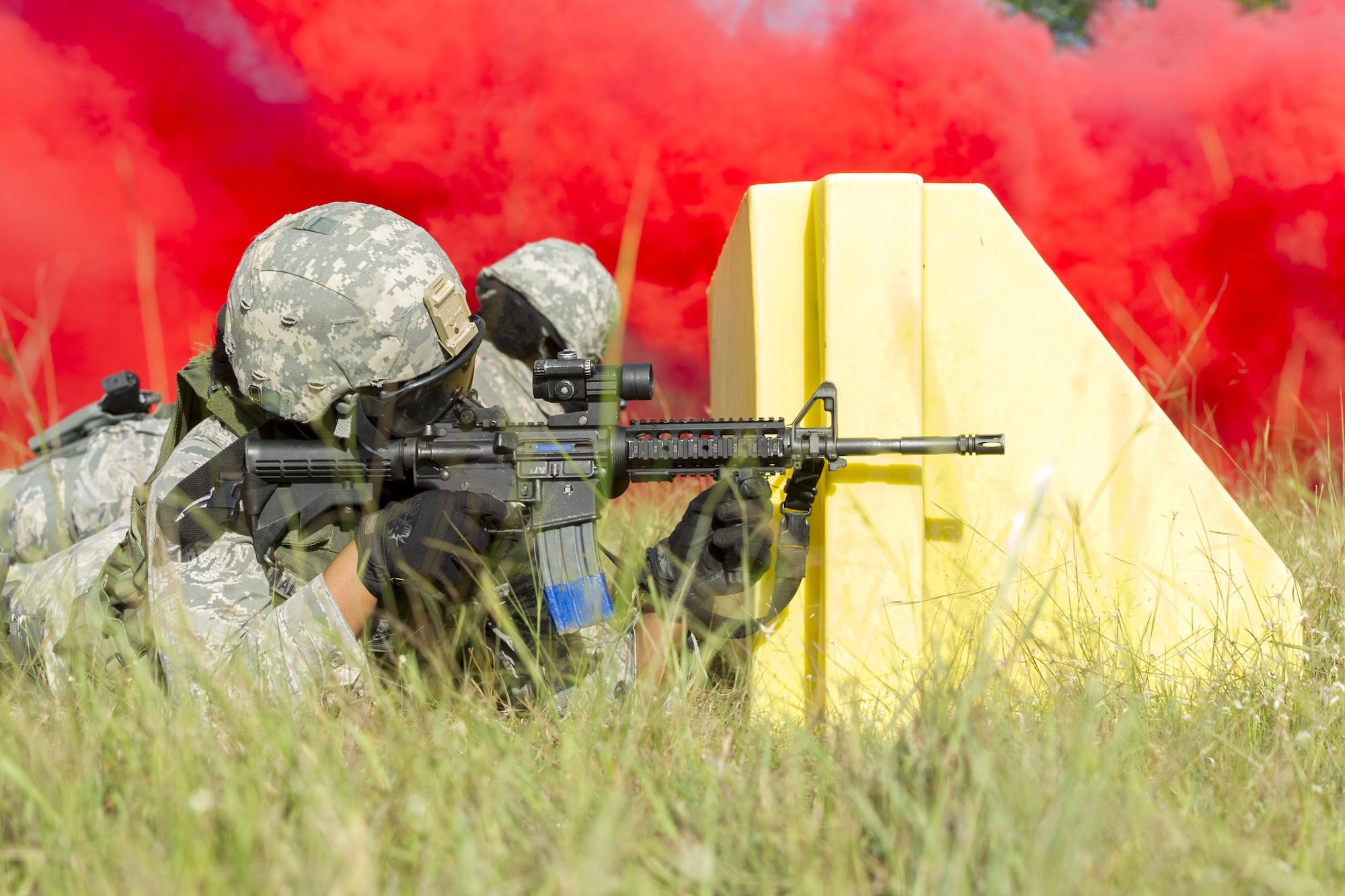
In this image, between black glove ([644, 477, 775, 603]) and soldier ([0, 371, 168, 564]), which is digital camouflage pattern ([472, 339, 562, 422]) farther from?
black glove ([644, 477, 775, 603])


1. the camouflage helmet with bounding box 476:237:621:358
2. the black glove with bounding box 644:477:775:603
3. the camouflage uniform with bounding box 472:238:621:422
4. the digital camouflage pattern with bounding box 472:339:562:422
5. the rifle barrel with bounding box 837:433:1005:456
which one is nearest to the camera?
the rifle barrel with bounding box 837:433:1005:456

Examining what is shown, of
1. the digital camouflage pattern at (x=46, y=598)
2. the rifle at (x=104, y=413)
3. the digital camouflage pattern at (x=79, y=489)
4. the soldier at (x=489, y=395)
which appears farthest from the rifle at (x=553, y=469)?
the rifle at (x=104, y=413)

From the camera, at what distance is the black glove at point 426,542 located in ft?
8.13

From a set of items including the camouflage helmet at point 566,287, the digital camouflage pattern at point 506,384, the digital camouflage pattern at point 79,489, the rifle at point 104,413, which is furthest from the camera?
the camouflage helmet at point 566,287

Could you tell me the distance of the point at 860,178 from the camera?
8.50 feet

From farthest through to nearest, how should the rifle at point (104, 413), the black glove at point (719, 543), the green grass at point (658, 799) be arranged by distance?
the rifle at point (104, 413), the black glove at point (719, 543), the green grass at point (658, 799)

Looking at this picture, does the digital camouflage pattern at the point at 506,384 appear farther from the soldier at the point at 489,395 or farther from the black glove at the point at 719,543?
the black glove at the point at 719,543

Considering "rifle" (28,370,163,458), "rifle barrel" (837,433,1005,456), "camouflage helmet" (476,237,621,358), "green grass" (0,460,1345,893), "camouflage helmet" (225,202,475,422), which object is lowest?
"green grass" (0,460,1345,893)

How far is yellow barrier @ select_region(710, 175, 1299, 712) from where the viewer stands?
2.60 metres

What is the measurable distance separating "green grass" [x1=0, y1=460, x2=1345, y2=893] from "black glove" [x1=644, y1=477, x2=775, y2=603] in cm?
59

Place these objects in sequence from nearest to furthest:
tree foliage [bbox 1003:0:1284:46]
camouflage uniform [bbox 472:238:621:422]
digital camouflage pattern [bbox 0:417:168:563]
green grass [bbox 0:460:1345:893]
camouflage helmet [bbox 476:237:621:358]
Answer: green grass [bbox 0:460:1345:893] < digital camouflage pattern [bbox 0:417:168:563] < camouflage uniform [bbox 472:238:621:422] < camouflage helmet [bbox 476:237:621:358] < tree foliage [bbox 1003:0:1284:46]

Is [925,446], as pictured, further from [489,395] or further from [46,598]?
[489,395]

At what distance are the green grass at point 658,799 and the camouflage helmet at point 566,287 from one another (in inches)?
130

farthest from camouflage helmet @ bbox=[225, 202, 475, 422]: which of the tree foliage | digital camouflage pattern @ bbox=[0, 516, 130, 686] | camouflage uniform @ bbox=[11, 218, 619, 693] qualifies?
the tree foliage
